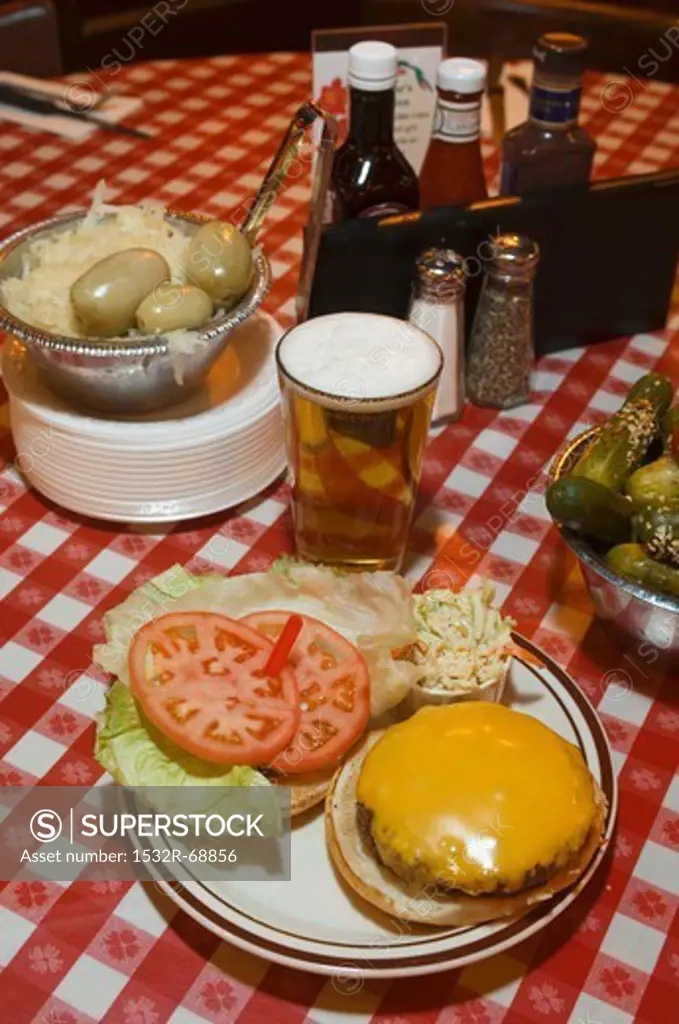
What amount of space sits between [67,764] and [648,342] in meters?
0.96

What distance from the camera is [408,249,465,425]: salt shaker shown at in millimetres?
1261

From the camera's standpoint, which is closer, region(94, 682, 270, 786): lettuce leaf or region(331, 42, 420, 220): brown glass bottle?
region(94, 682, 270, 786): lettuce leaf

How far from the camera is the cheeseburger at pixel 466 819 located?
0.75m

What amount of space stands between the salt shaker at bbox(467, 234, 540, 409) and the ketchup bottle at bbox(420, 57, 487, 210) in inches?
4.2

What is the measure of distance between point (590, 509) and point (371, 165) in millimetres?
581

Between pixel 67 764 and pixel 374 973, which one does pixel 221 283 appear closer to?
pixel 67 764

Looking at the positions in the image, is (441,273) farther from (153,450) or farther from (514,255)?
(153,450)

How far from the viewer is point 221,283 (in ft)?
3.85

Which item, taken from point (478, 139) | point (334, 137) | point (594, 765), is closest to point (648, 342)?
point (478, 139)

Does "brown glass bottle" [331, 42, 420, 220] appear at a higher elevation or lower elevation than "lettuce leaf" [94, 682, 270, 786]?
higher

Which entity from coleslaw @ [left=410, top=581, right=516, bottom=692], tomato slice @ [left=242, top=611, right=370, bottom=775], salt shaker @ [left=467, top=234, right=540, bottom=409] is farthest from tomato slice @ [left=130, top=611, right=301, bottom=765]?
salt shaker @ [left=467, top=234, right=540, bottom=409]

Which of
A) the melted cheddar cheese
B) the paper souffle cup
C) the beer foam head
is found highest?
the beer foam head

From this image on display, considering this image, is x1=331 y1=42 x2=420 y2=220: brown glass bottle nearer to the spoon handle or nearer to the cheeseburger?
the spoon handle

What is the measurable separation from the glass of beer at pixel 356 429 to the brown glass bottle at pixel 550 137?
1.43ft
